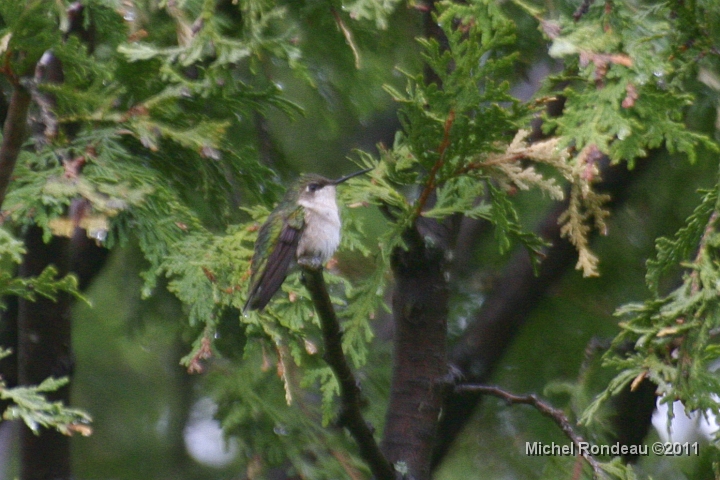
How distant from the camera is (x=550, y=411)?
388 cm

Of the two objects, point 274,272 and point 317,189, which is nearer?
point 274,272

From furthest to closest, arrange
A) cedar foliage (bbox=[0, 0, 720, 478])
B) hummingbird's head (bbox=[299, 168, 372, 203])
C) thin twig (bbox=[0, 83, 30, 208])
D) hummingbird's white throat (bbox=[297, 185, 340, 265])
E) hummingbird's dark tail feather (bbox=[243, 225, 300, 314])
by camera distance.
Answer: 1. hummingbird's head (bbox=[299, 168, 372, 203])
2. hummingbird's white throat (bbox=[297, 185, 340, 265])
3. hummingbird's dark tail feather (bbox=[243, 225, 300, 314])
4. cedar foliage (bbox=[0, 0, 720, 478])
5. thin twig (bbox=[0, 83, 30, 208])

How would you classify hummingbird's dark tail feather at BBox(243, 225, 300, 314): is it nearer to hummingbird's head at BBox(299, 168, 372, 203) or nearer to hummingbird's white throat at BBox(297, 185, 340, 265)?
hummingbird's white throat at BBox(297, 185, 340, 265)

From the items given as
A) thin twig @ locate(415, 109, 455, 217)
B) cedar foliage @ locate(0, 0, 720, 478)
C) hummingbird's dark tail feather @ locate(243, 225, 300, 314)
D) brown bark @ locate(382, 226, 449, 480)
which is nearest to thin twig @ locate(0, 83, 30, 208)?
cedar foliage @ locate(0, 0, 720, 478)

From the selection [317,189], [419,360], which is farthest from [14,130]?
[419,360]

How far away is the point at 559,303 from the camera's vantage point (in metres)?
5.93

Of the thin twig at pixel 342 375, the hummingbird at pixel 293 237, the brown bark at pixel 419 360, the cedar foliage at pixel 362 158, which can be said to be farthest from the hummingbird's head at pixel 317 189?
the thin twig at pixel 342 375

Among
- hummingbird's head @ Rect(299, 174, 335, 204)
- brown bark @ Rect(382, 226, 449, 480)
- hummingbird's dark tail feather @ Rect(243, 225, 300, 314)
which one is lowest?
brown bark @ Rect(382, 226, 449, 480)

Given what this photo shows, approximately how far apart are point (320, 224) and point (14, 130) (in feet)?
5.70

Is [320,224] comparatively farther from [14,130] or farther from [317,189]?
[14,130]

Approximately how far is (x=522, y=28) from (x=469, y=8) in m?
1.72

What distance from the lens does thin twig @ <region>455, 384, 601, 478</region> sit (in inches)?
148

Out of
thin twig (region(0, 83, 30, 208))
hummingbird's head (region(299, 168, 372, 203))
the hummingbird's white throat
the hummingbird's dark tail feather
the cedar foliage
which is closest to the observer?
thin twig (region(0, 83, 30, 208))

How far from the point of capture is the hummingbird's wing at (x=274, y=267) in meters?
3.94
